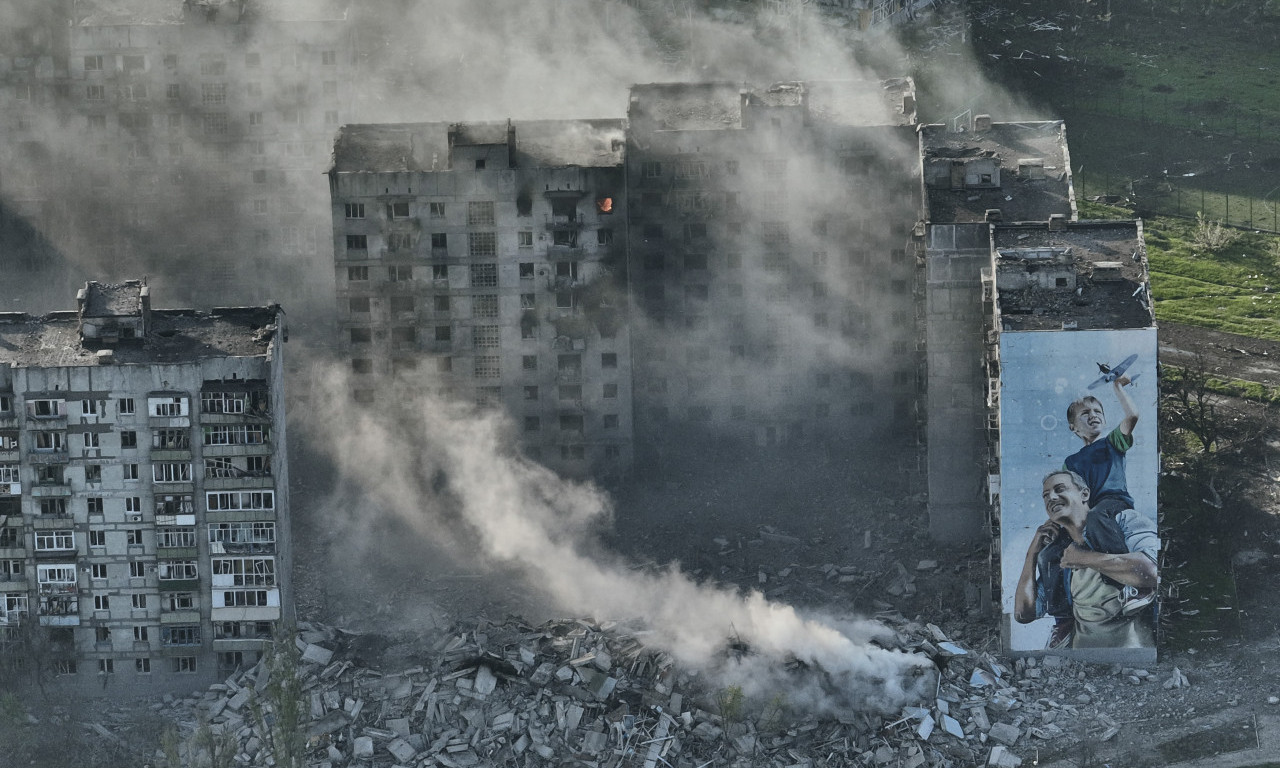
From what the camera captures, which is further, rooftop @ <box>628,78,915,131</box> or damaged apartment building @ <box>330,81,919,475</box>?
rooftop @ <box>628,78,915,131</box>

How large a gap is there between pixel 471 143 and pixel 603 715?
38.1 meters

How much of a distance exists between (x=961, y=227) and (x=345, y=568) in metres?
37.7

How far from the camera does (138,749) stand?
508 feet

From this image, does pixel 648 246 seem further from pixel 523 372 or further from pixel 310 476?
pixel 310 476

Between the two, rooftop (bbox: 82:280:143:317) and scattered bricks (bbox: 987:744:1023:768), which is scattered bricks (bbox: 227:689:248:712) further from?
scattered bricks (bbox: 987:744:1023:768)

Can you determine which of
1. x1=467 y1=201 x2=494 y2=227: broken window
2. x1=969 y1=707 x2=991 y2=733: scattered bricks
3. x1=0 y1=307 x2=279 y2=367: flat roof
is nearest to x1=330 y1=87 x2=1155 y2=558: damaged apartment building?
x1=467 y1=201 x2=494 y2=227: broken window

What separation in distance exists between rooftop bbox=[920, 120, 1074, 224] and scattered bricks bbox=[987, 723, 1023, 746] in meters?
29.3

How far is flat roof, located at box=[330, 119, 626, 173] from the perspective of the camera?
178 meters

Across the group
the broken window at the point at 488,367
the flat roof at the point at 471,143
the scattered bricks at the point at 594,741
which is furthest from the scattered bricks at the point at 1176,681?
the broken window at the point at 488,367

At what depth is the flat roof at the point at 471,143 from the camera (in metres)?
178

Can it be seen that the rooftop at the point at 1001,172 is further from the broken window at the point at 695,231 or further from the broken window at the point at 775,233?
the broken window at the point at 695,231

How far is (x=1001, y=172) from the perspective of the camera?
176750 mm

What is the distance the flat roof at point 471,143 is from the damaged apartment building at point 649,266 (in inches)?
6.6

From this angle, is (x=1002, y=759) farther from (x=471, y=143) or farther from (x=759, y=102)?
(x=471, y=143)
